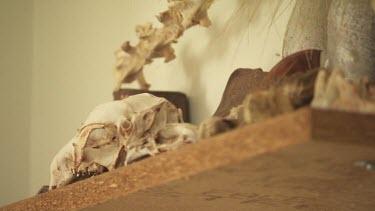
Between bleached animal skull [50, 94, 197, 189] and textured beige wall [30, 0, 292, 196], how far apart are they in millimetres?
230

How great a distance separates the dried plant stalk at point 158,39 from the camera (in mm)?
854

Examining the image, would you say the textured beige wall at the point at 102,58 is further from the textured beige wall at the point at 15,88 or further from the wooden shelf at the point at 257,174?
the wooden shelf at the point at 257,174

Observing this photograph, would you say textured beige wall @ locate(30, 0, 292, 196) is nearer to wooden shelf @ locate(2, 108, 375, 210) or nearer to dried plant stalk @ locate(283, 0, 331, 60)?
dried plant stalk @ locate(283, 0, 331, 60)

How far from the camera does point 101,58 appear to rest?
1.42 metres

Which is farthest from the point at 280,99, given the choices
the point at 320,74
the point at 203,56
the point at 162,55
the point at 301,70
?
the point at 203,56

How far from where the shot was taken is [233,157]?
1.74 feet

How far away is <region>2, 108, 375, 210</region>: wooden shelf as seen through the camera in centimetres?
49

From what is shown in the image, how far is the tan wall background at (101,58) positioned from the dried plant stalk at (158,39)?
0.28ft

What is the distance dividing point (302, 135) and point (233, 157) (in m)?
0.08

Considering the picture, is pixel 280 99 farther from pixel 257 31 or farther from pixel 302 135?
pixel 257 31

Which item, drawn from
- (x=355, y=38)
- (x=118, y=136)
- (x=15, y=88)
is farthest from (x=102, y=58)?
(x=355, y=38)

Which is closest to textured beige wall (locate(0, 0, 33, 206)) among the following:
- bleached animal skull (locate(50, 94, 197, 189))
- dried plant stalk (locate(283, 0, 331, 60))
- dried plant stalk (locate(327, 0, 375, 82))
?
bleached animal skull (locate(50, 94, 197, 189))

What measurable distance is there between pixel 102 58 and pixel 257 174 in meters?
0.88

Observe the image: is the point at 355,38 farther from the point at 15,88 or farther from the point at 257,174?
the point at 15,88
